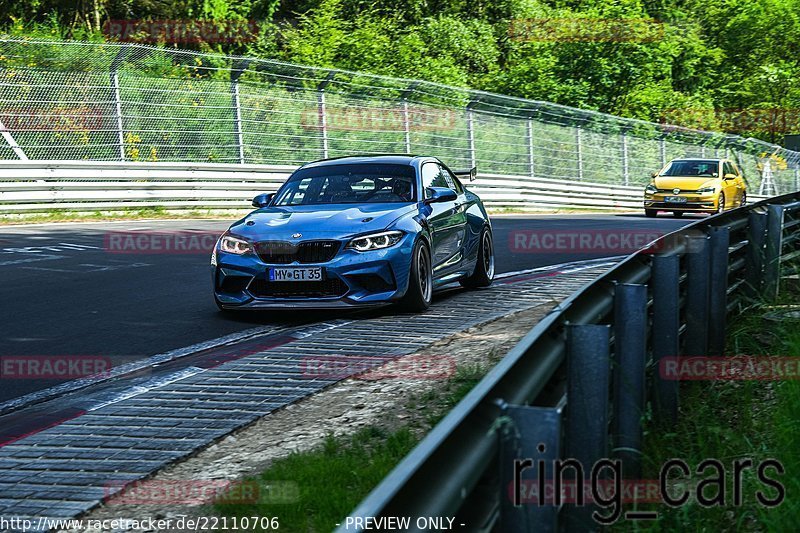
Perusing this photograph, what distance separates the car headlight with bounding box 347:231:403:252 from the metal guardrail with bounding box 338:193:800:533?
340 centimetres

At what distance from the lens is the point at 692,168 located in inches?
1171

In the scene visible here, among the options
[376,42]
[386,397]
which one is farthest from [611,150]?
[386,397]

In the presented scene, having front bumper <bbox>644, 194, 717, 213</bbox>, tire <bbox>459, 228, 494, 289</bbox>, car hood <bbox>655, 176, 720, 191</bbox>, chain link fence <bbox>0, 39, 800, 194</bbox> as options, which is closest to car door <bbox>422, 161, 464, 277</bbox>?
tire <bbox>459, 228, 494, 289</bbox>

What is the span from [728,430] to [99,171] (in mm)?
17695

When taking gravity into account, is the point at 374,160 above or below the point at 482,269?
above

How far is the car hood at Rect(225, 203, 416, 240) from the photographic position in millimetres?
10008

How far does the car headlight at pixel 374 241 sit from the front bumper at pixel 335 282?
0.04 meters

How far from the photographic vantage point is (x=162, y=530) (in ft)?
14.9

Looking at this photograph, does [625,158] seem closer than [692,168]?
No

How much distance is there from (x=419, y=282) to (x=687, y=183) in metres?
20.0
